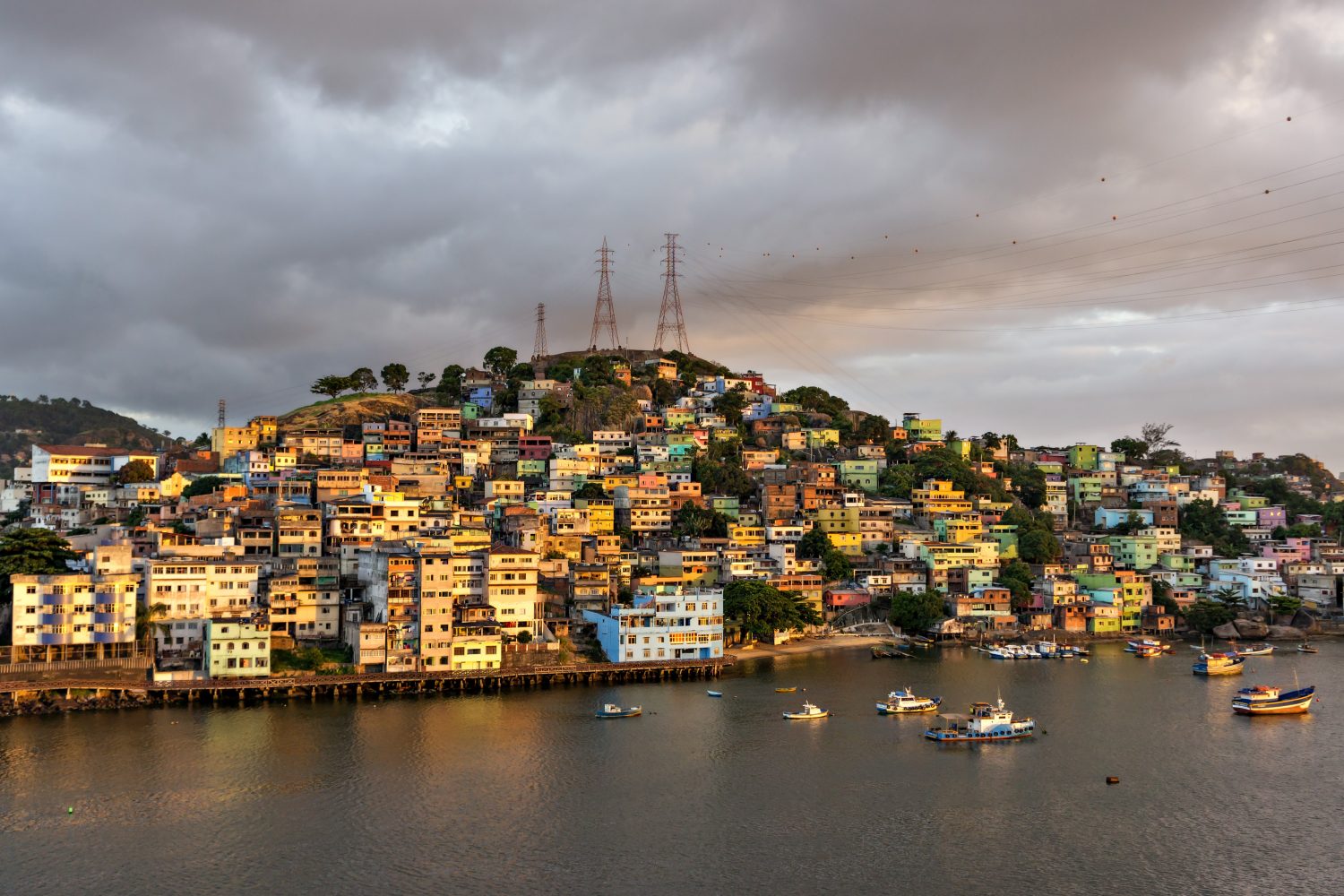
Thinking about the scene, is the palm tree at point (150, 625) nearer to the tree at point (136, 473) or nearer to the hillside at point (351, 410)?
the tree at point (136, 473)

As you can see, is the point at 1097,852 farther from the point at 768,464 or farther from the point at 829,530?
the point at 768,464

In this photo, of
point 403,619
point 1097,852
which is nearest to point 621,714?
point 403,619

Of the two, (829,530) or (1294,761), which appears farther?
(829,530)

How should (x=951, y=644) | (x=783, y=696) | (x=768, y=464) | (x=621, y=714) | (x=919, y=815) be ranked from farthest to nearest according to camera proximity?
(x=768, y=464) → (x=951, y=644) → (x=783, y=696) → (x=621, y=714) → (x=919, y=815)

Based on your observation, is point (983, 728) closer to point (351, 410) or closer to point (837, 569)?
point (837, 569)

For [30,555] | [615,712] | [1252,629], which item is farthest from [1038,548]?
[30,555]

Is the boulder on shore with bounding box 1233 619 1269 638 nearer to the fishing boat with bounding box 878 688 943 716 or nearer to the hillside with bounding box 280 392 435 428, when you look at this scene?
the fishing boat with bounding box 878 688 943 716
